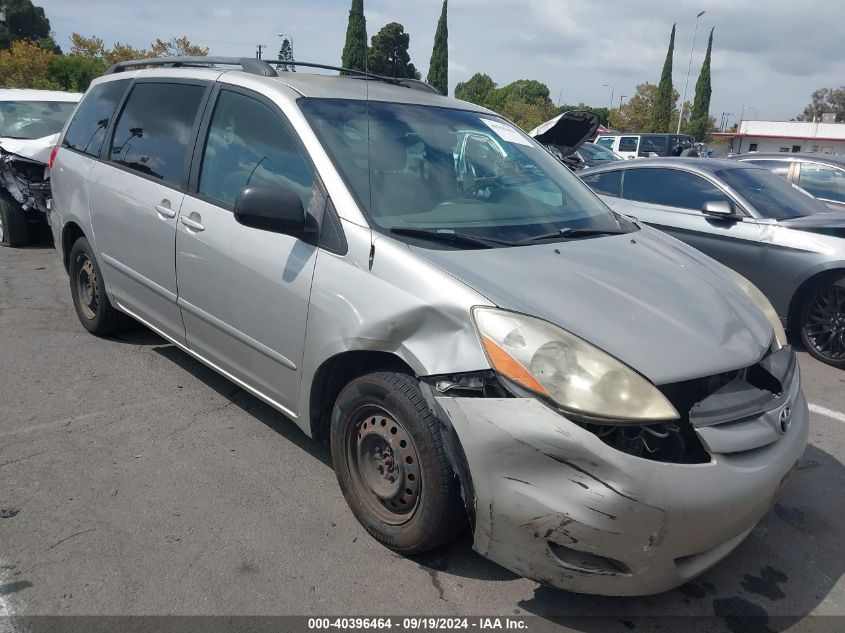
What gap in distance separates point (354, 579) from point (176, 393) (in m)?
2.09

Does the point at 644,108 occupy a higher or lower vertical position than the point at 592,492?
higher

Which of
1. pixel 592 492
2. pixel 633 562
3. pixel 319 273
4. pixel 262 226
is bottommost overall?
pixel 633 562

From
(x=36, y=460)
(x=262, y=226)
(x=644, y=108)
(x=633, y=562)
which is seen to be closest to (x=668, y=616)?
(x=633, y=562)

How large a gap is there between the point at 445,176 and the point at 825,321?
151 inches

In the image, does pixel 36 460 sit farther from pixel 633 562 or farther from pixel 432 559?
pixel 633 562

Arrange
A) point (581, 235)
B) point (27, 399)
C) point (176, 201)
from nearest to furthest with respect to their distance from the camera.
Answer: point (581, 235) < point (176, 201) < point (27, 399)

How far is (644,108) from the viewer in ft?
174

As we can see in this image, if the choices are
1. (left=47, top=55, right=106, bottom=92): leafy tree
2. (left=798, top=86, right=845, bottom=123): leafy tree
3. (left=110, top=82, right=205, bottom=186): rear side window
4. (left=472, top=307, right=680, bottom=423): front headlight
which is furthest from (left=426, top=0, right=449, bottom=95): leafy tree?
(left=798, top=86, right=845, bottom=123): leafy tree

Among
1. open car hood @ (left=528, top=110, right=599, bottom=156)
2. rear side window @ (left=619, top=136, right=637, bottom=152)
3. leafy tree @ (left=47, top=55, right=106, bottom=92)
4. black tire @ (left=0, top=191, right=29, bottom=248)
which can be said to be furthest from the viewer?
leafy tree @ (left=47, top=55, right=106, bottom=92)

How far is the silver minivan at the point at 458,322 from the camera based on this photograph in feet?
7.27

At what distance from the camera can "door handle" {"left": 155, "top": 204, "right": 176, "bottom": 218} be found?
372cm

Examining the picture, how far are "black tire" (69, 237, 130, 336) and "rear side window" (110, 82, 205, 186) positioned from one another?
2.56 feet

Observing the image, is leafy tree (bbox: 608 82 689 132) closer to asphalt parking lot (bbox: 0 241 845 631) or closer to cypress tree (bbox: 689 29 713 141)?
cypress tree (bbox: 689 29 713 141)

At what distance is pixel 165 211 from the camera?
12.4 feet
